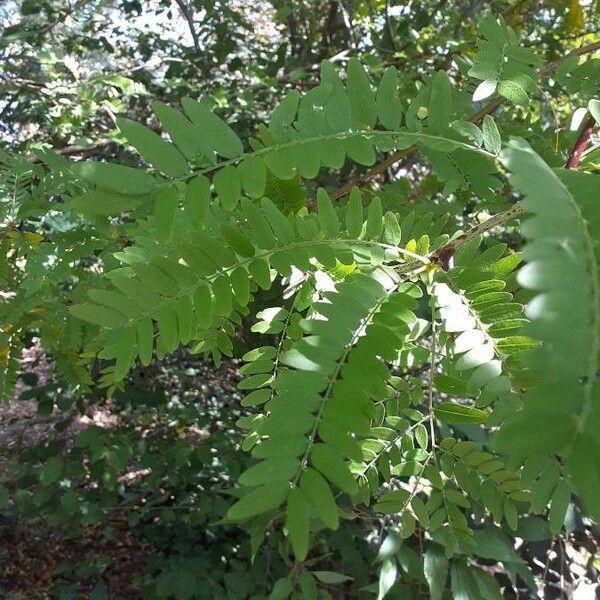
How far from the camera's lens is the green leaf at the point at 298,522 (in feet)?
1.91

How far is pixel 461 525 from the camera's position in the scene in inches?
41.7

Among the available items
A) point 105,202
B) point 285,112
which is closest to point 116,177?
point 105,202

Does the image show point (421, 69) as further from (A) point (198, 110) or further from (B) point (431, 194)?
(A) point (198, 110)

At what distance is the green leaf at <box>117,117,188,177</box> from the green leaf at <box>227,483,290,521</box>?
0.37 m

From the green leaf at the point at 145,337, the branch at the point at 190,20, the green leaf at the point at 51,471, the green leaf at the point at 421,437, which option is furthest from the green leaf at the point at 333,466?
the branch at the point at 190,20

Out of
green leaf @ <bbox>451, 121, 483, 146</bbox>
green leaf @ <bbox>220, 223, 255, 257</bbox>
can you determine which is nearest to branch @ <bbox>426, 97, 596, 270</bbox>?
green leaf @ <bbox>451, 121, 483, 146</bbox>

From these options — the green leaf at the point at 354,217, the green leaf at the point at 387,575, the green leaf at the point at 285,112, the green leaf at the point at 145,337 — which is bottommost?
the green leaf at the point at 387,575

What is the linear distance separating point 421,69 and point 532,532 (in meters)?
1.76

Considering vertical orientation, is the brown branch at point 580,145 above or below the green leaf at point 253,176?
below

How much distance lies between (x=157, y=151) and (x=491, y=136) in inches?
17.4

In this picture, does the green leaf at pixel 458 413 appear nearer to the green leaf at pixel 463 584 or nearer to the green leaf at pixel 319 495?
the green leaf at pixel 319 495

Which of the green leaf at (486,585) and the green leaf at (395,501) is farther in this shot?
the green leaf at (486,585)

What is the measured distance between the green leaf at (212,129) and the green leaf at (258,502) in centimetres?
40

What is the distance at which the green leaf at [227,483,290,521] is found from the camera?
23.3 inches
